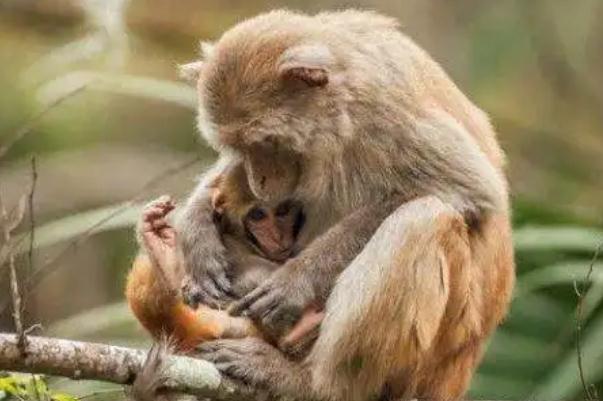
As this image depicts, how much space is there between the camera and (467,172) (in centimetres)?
689

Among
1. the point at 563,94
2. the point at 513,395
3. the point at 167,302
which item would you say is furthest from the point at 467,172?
the point at 563,94

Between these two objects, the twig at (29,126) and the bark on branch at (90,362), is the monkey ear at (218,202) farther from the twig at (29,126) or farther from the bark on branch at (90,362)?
the bark on branch at (90,362)

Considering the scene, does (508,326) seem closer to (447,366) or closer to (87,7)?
(447,366)

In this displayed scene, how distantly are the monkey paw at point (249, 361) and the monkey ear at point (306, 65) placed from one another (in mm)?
1182

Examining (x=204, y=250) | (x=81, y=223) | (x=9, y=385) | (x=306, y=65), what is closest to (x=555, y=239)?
(x=81, y=223)

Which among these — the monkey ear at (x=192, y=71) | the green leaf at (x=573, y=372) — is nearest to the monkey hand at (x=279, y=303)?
the monkey ear at (x=192, y=71)

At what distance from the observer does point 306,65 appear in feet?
22.4

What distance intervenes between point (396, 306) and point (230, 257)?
105 centimetres

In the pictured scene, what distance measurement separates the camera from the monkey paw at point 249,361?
6.54 meters

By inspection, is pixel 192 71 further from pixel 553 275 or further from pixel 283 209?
pixel 553 275

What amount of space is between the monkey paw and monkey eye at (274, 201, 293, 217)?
67 centimetres

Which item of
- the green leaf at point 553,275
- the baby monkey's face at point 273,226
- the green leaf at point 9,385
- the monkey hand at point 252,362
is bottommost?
the green leaf at point 553,275

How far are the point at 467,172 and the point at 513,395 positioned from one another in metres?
3.69

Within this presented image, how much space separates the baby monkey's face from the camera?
23.3ft
